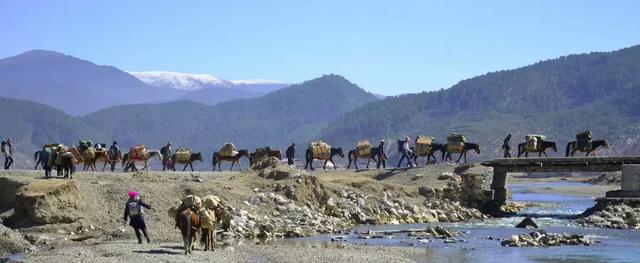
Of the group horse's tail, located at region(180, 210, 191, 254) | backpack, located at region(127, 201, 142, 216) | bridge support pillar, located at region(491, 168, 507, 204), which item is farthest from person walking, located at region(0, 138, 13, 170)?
bridge support pillar, located at region(491, 168, 507, 204)

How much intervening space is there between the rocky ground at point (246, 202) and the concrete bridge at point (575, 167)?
87cm

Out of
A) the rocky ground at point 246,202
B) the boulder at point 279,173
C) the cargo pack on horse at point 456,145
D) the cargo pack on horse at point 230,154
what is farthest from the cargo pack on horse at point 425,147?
the boulder at point 279,173

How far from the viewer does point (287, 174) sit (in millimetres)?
41250

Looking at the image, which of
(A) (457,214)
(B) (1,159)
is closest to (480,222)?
(A) (457,214)

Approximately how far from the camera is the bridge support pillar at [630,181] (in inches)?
1735

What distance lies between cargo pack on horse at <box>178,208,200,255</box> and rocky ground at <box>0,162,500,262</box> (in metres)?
1.45

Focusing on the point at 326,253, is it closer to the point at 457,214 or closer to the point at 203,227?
the point at 203,227

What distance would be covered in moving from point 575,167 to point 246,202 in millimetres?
19342

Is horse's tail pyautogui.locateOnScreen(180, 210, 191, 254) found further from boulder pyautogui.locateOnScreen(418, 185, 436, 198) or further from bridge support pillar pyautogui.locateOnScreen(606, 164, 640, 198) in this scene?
bridge support pillar pyautogui.locateOnScreen(606, 164, 640, 198)

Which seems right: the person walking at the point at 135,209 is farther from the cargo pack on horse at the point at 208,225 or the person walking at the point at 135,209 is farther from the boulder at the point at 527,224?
the boulder at the point at 527,224

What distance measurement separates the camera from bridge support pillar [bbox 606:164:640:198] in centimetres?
4408

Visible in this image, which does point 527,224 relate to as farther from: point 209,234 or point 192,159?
point 192,159

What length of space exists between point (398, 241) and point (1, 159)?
145 meters

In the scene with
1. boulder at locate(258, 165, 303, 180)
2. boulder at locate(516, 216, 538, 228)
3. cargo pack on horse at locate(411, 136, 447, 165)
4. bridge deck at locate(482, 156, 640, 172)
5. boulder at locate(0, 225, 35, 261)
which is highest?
cargo pack on horse at locate(411, 136, 447, 165)
